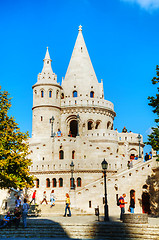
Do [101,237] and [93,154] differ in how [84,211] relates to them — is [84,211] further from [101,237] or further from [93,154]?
[101,237]

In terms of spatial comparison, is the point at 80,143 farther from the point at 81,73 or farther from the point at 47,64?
the point at 81,73

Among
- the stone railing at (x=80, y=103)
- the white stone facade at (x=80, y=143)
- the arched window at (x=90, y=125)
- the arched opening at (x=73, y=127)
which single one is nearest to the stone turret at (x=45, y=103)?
the white stone facade at (x=80, y=143)

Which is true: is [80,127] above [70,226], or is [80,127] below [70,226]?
above

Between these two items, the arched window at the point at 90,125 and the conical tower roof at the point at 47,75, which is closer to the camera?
the conical tower roof at the point at 47,75

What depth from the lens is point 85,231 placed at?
18.9 meters

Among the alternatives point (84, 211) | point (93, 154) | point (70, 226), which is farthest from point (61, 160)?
point (70, 226)

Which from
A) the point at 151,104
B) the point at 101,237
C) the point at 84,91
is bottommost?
the point at 101,237

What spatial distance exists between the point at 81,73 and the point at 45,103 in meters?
10.3

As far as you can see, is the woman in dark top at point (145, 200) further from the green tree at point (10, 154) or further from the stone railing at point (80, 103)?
the stone railing at point (80, 103)

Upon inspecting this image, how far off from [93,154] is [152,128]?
61.3 feet

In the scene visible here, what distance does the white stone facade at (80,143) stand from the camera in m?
35.4

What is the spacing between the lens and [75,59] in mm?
58156

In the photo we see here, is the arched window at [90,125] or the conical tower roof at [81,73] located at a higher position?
the conical tower roof at [81,73]

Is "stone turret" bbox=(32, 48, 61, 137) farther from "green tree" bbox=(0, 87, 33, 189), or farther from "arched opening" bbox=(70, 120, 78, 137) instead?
"green tree" bbox=(0, 87, 33, 189)
